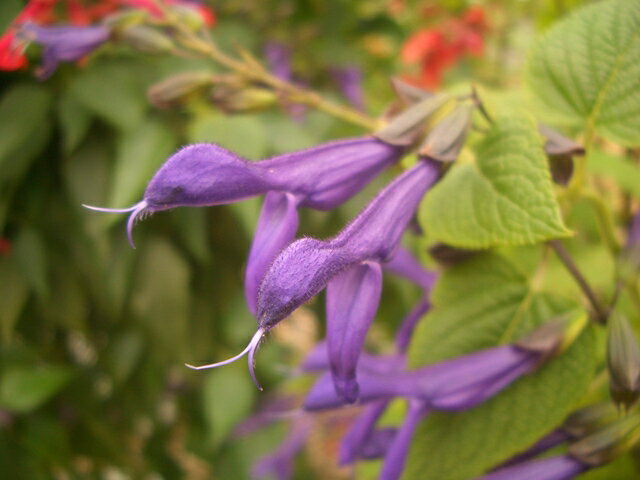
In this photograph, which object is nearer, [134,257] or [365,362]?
[365,362]

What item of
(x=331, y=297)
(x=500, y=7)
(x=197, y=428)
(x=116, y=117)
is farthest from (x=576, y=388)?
(x=500, y=7)

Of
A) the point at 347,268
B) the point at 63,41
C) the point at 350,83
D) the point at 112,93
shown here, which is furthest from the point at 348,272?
the point at 350,83

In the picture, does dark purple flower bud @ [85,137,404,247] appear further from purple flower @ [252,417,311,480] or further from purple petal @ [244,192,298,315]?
purple flower @ [252,417,311,480]

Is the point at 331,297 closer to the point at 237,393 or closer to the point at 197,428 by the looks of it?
the point at 237,393

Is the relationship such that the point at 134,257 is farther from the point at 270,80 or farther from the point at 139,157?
the point at 270,80

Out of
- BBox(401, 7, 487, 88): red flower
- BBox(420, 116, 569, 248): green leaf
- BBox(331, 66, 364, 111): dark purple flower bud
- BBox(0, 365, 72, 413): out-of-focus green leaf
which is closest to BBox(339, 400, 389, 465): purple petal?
BBox(420, 116, 569, 248): green leaf

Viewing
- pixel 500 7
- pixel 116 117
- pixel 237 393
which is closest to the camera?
pixel 116 117
